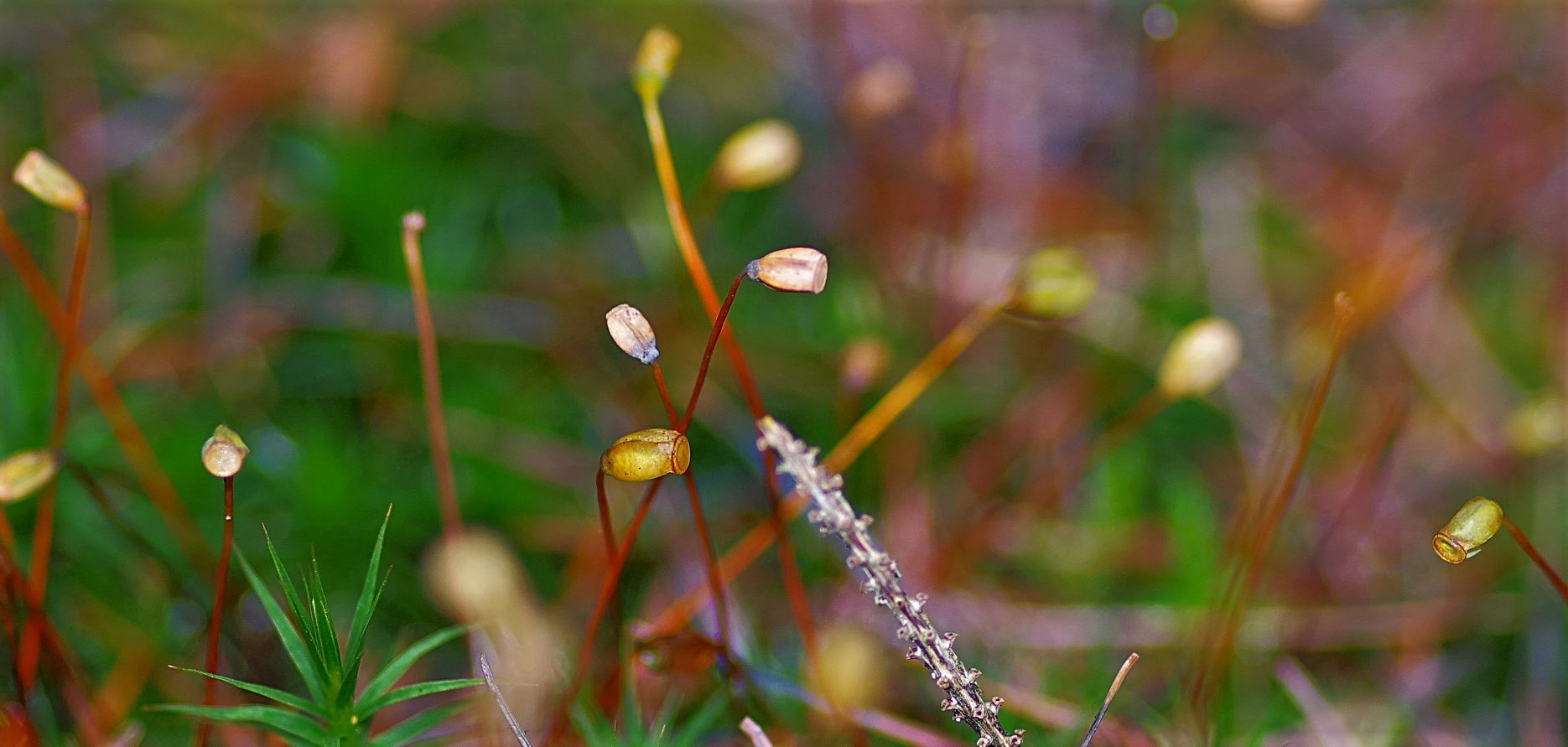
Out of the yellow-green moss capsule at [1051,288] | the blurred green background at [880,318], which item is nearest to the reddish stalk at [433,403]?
the blurred green background at [880,318]

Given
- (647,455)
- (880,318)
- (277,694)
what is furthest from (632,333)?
(880,318)

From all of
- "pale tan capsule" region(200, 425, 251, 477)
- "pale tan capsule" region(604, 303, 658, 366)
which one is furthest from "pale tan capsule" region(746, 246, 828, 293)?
"pale tan capsule" region(200, 425, 251, 477)

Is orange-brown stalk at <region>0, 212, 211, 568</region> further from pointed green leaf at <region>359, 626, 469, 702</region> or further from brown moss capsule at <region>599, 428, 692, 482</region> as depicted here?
brown moss capsule at <region>599, 428, 692, 482</region>

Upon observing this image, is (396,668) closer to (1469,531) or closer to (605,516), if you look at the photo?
(605,516)

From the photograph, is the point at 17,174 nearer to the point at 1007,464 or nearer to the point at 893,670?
the point at 893,670

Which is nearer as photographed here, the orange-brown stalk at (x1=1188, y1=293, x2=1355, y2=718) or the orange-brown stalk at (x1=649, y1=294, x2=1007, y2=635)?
the orange-brown stalk at (x1=1188, y1=293, x2=1355, y2=718)
